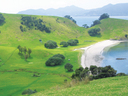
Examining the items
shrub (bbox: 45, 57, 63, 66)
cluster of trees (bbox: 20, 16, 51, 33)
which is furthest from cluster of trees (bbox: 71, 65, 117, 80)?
cluster of trees (bbox: 20, 16, 51, 33)

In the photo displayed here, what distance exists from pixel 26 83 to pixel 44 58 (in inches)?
1412

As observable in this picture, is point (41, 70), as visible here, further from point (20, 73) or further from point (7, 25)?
point (7, 25)

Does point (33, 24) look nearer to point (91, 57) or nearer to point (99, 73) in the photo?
point (91, 57)

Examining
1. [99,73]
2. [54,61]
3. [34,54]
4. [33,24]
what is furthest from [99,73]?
[33,24]

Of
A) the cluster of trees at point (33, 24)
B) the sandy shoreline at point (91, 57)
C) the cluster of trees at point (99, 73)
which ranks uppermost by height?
the cluster of trees at point (33, 24)

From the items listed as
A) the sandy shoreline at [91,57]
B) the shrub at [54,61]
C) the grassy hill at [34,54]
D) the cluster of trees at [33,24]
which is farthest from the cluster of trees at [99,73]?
the cluster of trees at [33,24]

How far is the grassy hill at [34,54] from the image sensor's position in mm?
45000

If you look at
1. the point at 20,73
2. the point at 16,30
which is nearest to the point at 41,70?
the point at 20,73

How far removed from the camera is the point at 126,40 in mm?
147125

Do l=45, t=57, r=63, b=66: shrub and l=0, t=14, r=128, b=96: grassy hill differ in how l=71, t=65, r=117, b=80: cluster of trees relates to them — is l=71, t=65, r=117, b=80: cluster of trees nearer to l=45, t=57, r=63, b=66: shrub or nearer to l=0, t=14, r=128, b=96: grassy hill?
l=0, t=14, r=128, b=96: grassy hill

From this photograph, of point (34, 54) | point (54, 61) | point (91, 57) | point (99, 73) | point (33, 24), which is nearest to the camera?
point (99, 73)

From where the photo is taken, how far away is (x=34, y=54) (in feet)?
279

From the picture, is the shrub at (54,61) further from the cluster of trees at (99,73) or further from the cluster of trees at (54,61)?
the cluster of trees at (99,73)

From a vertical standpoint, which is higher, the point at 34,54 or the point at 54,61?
the point at 34,54
